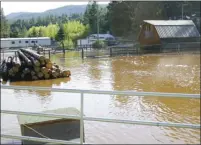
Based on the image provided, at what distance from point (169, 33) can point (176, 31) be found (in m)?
0.94

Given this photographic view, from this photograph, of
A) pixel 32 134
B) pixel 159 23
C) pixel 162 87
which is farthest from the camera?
pixel 159 23

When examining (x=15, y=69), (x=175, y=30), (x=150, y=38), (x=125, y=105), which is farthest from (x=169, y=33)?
(x=125, y=105)

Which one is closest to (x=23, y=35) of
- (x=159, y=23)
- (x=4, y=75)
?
(x=159, y=23)

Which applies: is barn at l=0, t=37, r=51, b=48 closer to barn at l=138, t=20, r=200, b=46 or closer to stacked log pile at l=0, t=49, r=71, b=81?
barn at l=138, t=20, r=200, b=46

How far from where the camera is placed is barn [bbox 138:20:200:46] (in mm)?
30328

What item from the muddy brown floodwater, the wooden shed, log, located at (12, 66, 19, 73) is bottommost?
the muddy brown floodwater

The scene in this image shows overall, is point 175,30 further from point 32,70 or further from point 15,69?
point 15,69

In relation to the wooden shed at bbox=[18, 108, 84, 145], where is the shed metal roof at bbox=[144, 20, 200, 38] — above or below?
above

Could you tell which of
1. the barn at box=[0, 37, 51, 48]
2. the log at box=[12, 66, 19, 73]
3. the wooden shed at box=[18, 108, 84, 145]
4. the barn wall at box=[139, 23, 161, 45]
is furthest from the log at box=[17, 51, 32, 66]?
the barn at box=[0, 37, 51, 48]

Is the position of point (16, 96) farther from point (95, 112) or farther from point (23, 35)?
point (23, 35)

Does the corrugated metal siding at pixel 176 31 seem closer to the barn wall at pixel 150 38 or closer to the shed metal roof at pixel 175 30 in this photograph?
the shed metal roof at pixel 175 30

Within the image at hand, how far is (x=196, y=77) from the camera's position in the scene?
45.8 feet

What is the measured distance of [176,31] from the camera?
31.0 metres

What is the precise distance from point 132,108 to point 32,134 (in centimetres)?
434
